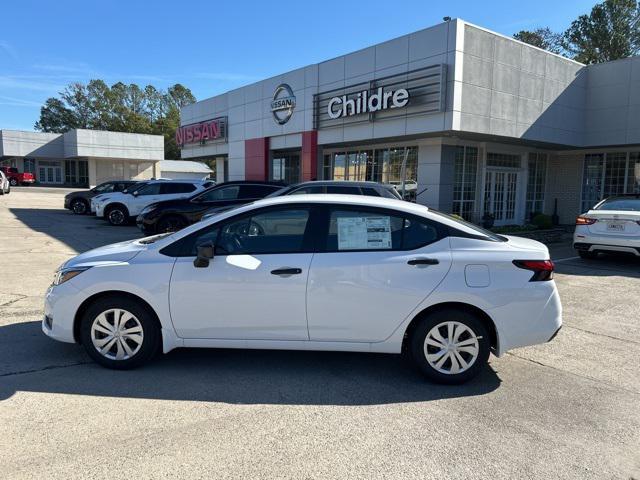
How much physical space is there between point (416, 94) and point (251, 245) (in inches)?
457

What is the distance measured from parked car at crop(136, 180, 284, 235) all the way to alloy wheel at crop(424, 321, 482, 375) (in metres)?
10.3

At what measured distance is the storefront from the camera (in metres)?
53.2

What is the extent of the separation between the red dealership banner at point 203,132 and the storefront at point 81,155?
2791 centimetres

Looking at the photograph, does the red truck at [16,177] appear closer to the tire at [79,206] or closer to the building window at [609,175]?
the tire at [79,206]

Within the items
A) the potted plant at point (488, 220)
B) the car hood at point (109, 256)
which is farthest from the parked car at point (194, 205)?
the car hood at point (109, 256)

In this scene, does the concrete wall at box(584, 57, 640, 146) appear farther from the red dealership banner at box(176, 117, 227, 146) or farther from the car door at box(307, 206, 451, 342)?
the car door at box(307, 206, 451, 342)

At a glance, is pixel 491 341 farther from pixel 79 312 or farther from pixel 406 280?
pixel 79 312

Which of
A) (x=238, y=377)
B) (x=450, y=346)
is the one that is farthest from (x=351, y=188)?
(x=238, y=377)

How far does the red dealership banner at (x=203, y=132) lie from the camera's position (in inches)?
991

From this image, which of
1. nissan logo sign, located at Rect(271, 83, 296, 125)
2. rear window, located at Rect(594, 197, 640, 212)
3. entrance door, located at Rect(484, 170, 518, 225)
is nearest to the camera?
rear window, located at Rect(594, 197, 640, 212)

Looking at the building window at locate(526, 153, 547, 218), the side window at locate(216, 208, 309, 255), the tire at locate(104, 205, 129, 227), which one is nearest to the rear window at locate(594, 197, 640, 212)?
the building window at locate(526, 153, 547, 218)

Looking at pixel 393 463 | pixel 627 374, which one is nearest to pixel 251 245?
pixel 393 463

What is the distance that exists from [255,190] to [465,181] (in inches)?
294

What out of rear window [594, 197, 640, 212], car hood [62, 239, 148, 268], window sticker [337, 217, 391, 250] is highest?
rear window [594, 197, 640, 212]
